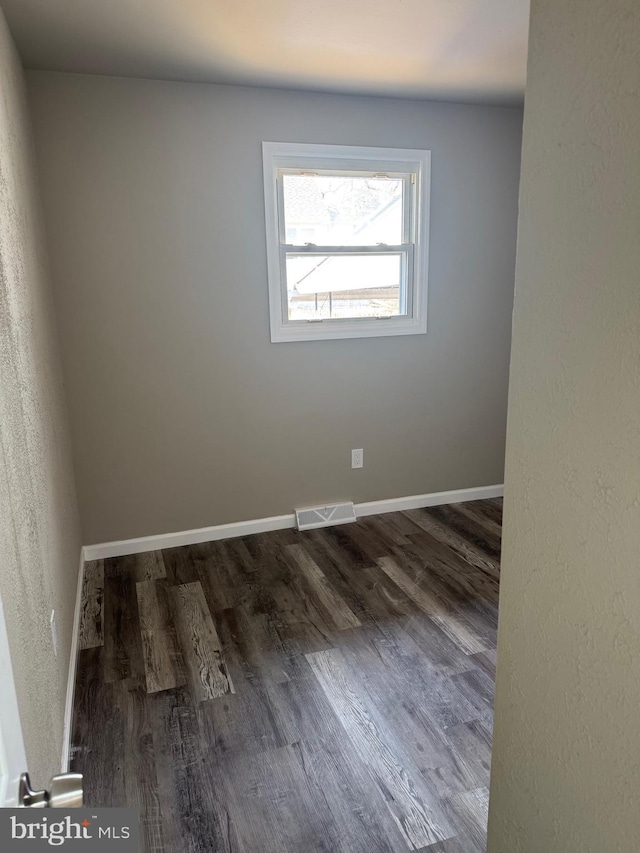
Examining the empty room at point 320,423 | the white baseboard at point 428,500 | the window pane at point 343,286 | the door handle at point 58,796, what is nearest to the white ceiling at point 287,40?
the empty room at point 320,423

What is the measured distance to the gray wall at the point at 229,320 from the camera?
2.91 metres

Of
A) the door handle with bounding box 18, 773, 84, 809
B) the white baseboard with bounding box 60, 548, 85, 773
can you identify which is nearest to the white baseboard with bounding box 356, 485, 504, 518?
the white baseboard with bounding box 60, 548, 85, 773

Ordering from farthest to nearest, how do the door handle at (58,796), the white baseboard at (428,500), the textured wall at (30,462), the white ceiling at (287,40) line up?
the white baseboard at (428,500)
the white ceiling at (287,40)
the textured wall at (30,462)
the door handle at (58,796)

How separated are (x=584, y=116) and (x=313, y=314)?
8.59ft

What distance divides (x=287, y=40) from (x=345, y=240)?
1160 mm

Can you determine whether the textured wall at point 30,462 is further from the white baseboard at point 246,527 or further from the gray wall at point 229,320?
the white baseboard at point 246,527

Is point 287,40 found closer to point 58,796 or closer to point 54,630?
point 54,630

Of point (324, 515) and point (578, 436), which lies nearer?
point (578, 436)

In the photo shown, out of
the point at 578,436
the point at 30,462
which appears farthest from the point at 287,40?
the point at 578,436

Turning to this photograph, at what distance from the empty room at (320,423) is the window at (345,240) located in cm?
2

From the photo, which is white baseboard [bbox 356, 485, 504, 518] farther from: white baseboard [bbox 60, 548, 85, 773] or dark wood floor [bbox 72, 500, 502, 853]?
white baseboard [bbox 60, 548, 85, 773]

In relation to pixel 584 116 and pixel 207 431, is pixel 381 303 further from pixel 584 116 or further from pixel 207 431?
pixel 584 116

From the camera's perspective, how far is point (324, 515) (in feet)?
12.0

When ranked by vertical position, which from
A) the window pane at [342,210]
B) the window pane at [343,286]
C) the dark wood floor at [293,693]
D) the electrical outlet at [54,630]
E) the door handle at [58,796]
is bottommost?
the dark wood floor at [293,693]
